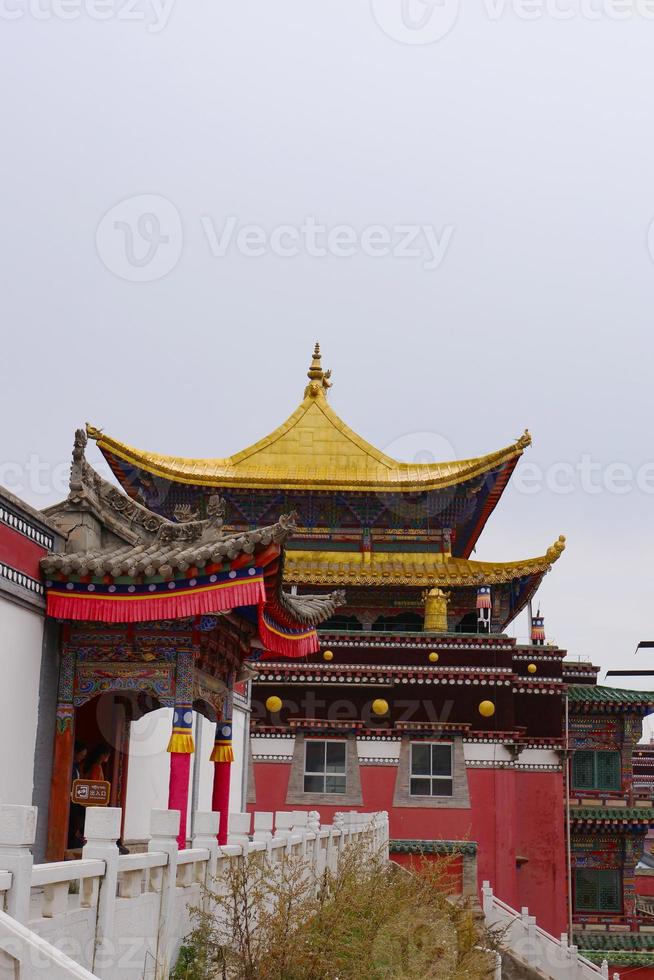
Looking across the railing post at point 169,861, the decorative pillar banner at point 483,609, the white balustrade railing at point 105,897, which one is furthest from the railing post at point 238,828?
the decorative pillar banner at point 483,609

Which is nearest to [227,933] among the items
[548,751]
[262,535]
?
[262,535]

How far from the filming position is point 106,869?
23.2ft

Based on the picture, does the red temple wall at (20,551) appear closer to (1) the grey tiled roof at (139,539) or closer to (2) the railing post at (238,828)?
(1) the grey tiled roof at (139,539)

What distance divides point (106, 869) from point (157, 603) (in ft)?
18.0

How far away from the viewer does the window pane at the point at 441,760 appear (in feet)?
84.6

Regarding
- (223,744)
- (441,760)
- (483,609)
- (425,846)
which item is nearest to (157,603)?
(223,744)

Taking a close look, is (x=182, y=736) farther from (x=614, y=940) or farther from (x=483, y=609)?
(x=614, y=940)

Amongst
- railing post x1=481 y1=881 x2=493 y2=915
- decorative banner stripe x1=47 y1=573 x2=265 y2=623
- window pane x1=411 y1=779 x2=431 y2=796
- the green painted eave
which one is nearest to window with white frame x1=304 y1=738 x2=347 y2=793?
window pane x1=411 y1=779 x2=431 y2=796

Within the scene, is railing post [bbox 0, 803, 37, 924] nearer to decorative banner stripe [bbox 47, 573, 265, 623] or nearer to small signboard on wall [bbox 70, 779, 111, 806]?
decorative banner stripe [bbox 47, 573, 265, 623]

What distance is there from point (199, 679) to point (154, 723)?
2458 mm

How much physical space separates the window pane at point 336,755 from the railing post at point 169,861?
17.9 meters

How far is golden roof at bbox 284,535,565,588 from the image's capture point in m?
28.4

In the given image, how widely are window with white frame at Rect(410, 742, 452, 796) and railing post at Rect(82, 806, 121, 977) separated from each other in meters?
19.2

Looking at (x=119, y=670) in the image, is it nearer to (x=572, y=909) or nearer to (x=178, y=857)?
(x=178, y=857)
